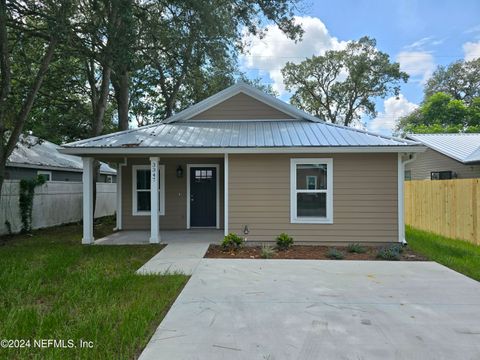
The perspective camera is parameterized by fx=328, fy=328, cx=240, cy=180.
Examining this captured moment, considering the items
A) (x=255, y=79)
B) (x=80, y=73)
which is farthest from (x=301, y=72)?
(x=80, y=73)

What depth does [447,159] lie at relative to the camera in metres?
15.2

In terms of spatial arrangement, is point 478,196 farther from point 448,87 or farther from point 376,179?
point 448,87

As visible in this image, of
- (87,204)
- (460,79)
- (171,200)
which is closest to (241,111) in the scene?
(171,200)

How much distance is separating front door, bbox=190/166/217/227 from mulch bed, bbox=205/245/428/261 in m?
2.77

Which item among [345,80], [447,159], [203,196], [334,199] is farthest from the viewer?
[345,80]

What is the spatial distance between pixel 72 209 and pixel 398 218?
12.5 m

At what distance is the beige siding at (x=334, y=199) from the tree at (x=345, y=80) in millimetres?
22360

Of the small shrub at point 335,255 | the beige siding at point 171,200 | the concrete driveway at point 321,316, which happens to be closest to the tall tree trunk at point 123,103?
the beige siding at point 171,200

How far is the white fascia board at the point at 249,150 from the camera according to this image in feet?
26.5

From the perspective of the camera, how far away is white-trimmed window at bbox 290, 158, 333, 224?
854 centimetres

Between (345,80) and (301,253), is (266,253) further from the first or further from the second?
(345,80)

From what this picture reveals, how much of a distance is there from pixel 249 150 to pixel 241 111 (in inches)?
130

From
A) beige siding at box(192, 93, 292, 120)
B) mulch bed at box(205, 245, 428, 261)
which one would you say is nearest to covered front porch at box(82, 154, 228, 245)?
beige siding at box(192, 93, 292, 120)

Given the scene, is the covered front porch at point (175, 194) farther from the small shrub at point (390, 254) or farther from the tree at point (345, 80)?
the tree at point (345, 80)
